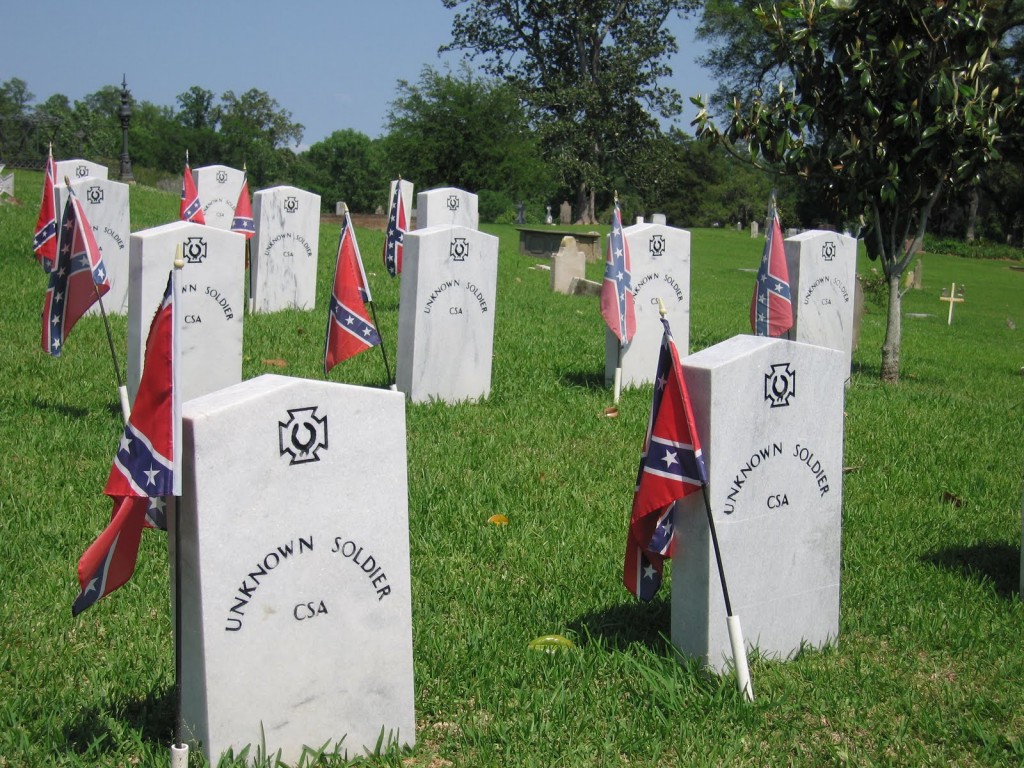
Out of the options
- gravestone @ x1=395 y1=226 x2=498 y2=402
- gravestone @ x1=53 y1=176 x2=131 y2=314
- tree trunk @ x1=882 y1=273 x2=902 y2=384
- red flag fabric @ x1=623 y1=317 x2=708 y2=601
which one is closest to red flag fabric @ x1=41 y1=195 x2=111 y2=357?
gravestone @ x1=395 y1=226 x2=498 y2=402

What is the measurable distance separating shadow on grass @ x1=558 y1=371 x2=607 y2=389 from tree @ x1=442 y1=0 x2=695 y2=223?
127ft

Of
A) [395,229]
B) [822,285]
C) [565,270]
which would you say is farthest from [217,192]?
[822,285]

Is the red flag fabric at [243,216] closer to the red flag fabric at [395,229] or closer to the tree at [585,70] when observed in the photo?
Result: the red flag fabric at [395,229]

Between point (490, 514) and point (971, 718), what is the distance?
2858 millimetres

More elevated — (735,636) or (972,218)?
(972,218)

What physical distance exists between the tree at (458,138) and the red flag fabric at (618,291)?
29933 mm

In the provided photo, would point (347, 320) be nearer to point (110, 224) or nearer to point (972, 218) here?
point (110, 224)

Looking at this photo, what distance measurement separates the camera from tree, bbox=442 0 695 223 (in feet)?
161

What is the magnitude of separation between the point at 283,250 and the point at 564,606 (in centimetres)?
972

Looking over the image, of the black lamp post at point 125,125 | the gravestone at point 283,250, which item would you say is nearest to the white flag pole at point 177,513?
the gravestone at point 283,250

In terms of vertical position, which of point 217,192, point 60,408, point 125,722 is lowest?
point 125,722

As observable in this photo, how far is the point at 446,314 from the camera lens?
933cm

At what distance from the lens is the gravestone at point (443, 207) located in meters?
16.4

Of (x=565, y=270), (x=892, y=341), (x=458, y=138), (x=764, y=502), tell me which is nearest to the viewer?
(x=764, y=502)
